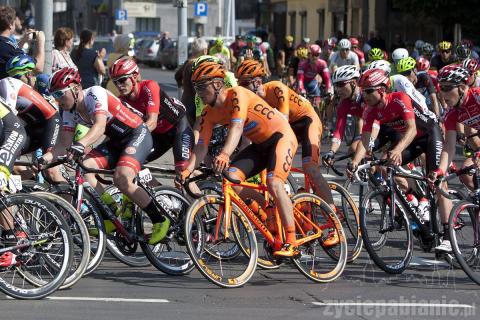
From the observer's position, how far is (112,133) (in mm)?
9820

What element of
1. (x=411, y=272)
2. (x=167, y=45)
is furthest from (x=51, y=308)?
(x=167, y=45)

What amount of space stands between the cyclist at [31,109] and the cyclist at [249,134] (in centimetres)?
134

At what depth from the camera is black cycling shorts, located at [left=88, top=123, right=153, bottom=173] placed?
378 inches

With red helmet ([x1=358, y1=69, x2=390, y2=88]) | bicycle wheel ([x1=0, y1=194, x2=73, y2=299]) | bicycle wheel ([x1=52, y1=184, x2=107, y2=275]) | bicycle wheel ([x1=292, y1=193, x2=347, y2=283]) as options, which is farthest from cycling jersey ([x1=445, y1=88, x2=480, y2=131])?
bicycle wheel ([x1=0, y1=194, x2=73, y2=299])

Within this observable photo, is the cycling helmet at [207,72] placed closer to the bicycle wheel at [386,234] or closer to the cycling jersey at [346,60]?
the bicycle wheel at [386,234]

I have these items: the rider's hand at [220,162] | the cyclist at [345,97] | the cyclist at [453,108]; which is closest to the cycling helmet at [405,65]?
the cyclist at [345,97]

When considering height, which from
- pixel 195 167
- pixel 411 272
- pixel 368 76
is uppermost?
pixel 368 76

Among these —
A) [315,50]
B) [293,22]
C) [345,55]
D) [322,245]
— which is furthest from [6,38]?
[293,22]

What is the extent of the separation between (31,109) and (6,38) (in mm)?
2667

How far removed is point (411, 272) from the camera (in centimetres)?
1003

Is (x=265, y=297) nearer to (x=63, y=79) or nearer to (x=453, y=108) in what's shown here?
(x=63, y=79)

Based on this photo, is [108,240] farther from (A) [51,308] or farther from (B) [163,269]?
(A) [51,308]

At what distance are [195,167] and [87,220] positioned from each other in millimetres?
967

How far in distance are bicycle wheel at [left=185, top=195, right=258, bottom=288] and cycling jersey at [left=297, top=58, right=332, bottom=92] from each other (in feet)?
43.4
